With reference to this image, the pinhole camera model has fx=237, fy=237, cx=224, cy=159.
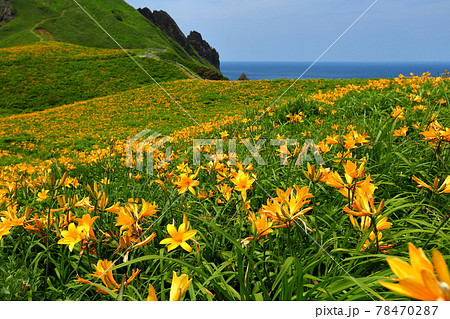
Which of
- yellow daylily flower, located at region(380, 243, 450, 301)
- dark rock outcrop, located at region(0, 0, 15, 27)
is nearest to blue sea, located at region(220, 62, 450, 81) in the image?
yellow daylily flower, located at region(380, 243, 450, 301)

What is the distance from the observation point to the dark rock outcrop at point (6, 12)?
47.9 m

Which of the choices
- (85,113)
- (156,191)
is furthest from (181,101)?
(156,191)

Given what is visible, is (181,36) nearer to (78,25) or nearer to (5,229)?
(78,25)

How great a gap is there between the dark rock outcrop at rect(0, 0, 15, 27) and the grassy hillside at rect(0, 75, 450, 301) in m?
67.4

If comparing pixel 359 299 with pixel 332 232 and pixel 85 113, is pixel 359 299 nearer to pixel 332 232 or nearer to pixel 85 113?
pixel 332 232

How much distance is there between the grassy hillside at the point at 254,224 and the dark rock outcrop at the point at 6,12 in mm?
67387

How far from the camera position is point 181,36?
6288cm

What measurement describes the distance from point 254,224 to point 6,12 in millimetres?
71706

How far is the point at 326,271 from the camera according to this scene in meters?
1.04

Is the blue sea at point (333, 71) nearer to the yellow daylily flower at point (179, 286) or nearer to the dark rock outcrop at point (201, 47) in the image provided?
the yellow daylily flower at point (179, 286)

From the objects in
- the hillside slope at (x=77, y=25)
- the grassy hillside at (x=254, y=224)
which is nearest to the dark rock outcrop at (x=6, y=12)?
the hillside slope at (x=77, y=25)

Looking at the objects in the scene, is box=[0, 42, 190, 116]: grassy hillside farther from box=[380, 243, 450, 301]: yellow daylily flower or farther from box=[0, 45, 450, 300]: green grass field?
box=[380, 243, 450, 301]: yellow daylily flower
